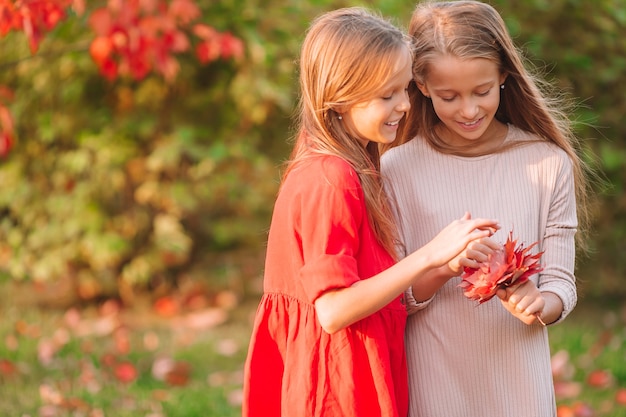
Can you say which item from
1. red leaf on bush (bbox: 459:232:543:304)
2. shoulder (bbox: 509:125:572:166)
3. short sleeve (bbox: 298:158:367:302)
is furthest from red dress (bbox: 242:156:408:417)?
shoulder (bbox: 509:125:572:166)

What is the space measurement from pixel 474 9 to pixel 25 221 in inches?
164

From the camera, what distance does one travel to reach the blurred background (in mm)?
5102

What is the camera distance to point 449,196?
232 cm

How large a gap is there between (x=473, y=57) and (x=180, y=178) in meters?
3.81

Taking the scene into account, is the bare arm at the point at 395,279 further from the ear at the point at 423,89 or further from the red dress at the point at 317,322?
the ear at the point at 423,89

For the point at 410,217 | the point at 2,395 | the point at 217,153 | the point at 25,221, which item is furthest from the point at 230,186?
the point at 410,217

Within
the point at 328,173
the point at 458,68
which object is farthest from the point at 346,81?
the point at 458,68

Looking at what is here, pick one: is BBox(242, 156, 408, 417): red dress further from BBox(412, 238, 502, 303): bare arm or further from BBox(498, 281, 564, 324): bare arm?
BBox(498, 281, 564, 324): bare arm

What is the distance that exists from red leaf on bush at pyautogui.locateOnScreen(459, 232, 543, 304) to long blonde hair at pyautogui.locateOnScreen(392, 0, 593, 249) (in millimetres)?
435

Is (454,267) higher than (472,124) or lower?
lower

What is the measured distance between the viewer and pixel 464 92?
7.37 ft

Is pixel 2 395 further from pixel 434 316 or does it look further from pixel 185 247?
pixel 434 316

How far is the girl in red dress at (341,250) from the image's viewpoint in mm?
1981

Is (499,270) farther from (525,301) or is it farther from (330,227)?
(330,227)
